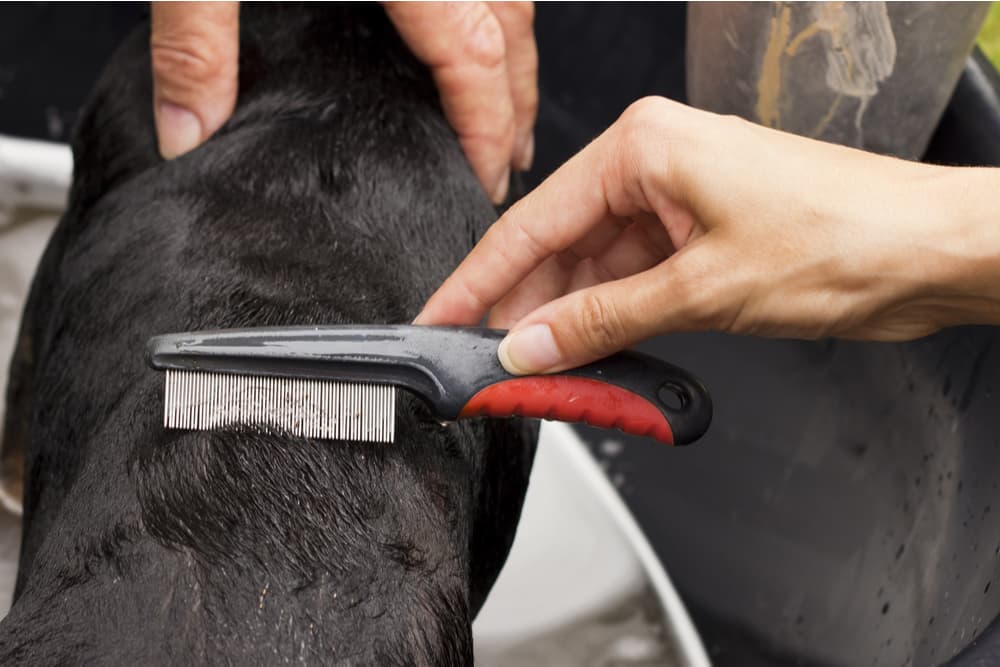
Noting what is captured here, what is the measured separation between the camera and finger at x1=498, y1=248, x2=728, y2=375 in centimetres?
76

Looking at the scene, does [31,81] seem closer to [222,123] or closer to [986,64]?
[222,123]

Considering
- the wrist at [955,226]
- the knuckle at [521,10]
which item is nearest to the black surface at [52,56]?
the knuckle at [521,10]

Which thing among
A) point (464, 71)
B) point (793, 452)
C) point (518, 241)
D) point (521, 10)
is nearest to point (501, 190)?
point (464, 71)

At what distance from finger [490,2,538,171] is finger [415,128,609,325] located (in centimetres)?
50

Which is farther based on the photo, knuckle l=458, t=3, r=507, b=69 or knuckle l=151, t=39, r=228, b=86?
knuckle l=458, t=3, r=507, b=69

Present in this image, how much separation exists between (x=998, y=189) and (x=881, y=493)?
2.02ft

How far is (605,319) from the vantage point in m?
0.77

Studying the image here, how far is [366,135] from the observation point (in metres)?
0.99

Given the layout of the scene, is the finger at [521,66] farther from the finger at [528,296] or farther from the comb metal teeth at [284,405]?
the comb metal teeth at [284,405]

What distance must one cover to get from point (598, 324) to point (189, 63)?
1.68 feet

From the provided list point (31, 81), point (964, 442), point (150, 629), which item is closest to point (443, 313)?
point (150, 629)

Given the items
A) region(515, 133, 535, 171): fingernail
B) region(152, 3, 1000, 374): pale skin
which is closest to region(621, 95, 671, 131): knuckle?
region(152, 3, 1000, 374): pale skin

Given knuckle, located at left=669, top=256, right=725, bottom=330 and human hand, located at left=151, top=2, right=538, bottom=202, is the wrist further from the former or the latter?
human hand, located at left=151, top=2, right=538, bottom=202

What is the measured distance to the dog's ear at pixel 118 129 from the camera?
107cm
